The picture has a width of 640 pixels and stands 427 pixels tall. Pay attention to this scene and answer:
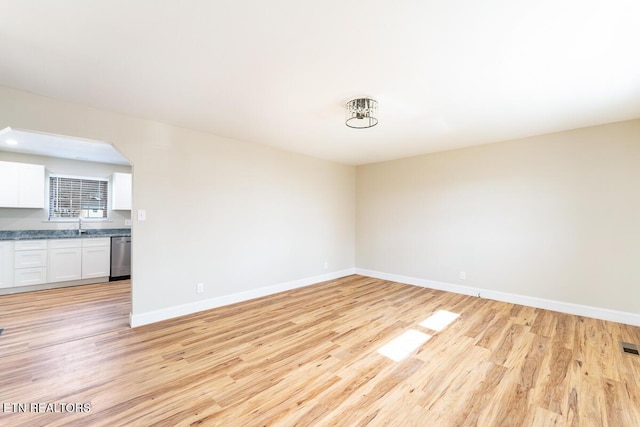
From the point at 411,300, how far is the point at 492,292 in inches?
50.8

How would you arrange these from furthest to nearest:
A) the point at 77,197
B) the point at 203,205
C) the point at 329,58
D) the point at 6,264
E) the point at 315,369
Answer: the point at 77,197 < the point at 6,264 < the point at 203,205 < the point at 315,369 < the point at 329,58

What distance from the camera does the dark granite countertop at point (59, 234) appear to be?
14.8ft

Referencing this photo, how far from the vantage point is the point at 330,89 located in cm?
247

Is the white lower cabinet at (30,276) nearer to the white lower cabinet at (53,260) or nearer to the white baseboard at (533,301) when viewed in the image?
the white lower cabinet at (53,260)

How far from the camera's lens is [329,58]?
1991 millimetres

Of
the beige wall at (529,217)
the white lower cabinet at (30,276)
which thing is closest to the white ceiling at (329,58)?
the beige wall at (529,217)

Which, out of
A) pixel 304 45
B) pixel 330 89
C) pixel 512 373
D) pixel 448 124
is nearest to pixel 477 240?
pixel 448 124

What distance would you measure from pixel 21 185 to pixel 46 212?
0.61 m

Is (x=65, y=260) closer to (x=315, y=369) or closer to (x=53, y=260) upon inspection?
(x=53, y=260)

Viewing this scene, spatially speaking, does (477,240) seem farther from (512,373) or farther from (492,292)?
(512,373)

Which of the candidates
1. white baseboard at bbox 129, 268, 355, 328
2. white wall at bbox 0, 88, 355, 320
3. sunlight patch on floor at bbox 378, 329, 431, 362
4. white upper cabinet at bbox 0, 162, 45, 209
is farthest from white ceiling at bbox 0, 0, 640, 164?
white upper cabinet at bbox 0, 162, 45, 209

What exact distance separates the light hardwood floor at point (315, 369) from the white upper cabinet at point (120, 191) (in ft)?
8.19

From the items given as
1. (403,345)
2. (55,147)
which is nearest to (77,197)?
(55,147)

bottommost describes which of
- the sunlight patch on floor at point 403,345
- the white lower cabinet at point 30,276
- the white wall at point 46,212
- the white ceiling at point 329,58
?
the sunlight patch on floor at point 403,345
